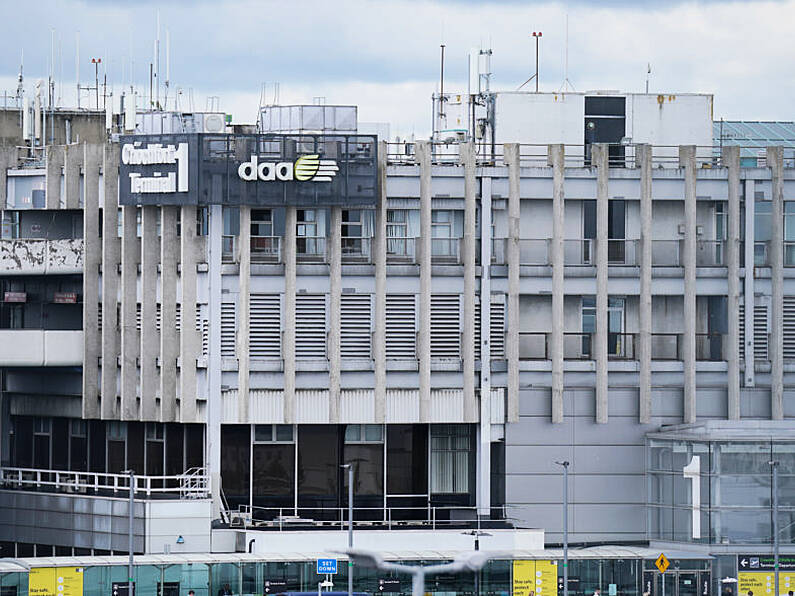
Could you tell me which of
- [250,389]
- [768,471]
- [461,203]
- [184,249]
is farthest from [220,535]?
[768,471]

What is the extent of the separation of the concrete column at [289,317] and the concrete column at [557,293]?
35.2ft

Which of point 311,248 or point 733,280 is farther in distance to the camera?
point 733,280

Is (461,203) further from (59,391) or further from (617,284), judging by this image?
(59,391)

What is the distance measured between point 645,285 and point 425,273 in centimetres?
926

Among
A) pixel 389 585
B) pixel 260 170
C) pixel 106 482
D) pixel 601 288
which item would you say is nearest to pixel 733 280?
pixel 601 288

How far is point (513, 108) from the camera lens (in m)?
84.1

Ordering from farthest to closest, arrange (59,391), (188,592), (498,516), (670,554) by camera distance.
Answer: (59,391), (498,516), (670,554), (188,592)

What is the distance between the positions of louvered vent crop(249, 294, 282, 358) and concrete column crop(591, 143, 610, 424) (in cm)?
1312

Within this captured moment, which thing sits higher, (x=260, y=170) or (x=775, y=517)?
(x=260, y=170)

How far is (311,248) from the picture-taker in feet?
255

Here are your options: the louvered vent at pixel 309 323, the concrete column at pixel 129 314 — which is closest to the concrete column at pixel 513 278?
the louvered vent at pixel 309 323

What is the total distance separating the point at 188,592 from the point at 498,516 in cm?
1551

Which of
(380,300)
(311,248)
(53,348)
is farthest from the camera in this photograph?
(53,348)

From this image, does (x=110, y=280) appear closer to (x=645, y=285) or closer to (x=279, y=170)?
(x=279, y=170)
